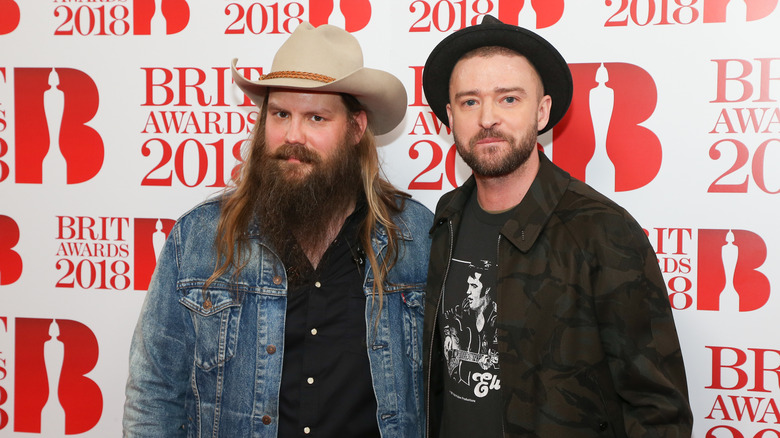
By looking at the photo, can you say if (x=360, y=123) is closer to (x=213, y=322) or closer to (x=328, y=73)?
(x=328, y=73)

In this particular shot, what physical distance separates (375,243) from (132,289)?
1293 mm

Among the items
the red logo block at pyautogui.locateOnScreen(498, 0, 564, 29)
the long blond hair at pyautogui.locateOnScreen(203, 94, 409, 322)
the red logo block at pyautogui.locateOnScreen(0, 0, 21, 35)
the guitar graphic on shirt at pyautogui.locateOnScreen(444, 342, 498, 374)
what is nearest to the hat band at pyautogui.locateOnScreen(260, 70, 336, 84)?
the long blond hair at pyautogui.locateOnScreen(203, 94, 409, 322)

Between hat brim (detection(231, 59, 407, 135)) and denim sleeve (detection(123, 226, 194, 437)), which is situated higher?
hat brim (detection(231, 59, 407, 135))

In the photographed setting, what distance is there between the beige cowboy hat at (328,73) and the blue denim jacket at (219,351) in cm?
53

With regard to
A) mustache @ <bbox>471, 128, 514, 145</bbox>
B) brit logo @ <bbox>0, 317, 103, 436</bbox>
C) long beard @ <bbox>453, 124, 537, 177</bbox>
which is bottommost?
brit logo @ <bbox>0, 317, 103, 436</bbox>

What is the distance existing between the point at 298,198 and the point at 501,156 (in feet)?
2.24

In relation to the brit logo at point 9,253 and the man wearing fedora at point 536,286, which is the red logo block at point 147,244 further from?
the man wearing fedora at point 536,286

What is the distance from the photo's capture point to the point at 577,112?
2.53 metres

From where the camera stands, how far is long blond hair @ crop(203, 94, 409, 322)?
2105mm

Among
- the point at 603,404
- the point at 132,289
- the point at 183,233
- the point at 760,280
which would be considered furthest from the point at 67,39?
the point at 760,280

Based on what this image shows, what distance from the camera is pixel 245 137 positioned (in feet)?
9.04

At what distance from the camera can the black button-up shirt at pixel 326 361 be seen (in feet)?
6.45

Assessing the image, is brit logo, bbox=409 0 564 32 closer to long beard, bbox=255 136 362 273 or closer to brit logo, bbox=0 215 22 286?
long beard, bbox=255 136 362 273

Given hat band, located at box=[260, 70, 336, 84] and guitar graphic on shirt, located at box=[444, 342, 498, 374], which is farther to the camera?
hat band, located at box=[260, 70, 336, 84]
